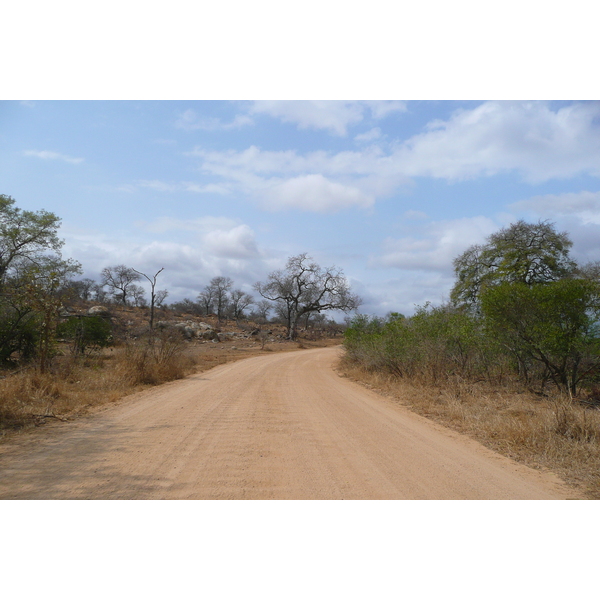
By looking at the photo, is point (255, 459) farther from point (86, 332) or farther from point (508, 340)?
point (86, 332)

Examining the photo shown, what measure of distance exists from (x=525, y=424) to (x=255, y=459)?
451cm

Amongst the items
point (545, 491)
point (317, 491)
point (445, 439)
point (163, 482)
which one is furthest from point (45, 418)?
point (545, 491)

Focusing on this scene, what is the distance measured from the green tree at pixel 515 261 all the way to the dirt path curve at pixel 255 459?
13.7 meters

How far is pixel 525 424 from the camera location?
695 centimetres

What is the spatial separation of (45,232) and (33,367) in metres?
17.7

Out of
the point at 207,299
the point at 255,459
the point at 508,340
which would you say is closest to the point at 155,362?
the point at 255,459

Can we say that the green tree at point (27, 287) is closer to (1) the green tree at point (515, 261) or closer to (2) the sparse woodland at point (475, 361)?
(2) the sparse woodland at point (475, 361)

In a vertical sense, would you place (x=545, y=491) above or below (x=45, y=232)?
below

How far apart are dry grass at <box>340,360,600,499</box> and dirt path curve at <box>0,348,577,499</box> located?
1.11 feet

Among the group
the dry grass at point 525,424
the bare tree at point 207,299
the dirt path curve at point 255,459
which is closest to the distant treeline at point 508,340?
the dry grass at point 525,424

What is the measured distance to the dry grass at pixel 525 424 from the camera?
5516 mm

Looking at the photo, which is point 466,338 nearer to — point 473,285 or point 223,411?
point 223,411

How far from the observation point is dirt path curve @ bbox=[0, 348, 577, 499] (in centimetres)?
452

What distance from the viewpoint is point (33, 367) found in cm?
1195
